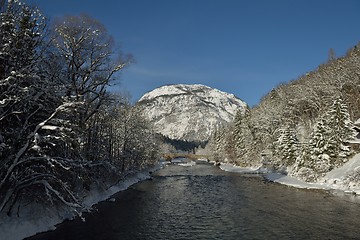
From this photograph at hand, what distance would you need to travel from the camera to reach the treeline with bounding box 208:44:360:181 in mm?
44594

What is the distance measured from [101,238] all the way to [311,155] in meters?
36.8

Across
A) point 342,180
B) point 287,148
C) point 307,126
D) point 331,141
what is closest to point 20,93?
point 342,180

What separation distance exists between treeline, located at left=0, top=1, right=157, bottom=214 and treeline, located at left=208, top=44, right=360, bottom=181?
99.3ft

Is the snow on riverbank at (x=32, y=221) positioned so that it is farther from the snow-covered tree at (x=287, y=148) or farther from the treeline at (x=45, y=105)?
the snow-covered tree at (x=287, y=148)

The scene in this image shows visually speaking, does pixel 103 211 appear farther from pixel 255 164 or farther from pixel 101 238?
pixel 255 164

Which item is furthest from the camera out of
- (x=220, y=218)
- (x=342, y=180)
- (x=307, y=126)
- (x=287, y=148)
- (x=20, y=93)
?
(x=307, y=126)

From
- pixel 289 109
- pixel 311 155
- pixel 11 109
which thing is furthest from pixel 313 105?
pixel 11 109

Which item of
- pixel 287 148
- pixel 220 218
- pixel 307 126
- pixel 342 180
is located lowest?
pixel 220 218

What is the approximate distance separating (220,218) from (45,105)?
14.5 metres

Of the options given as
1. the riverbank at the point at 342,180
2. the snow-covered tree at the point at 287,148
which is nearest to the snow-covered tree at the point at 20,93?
the riverbank at the point at 342,180

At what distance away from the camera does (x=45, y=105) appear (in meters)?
18.4

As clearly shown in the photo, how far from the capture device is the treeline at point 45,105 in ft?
47.2

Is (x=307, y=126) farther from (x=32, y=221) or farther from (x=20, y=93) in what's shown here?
(x=20, y=93)

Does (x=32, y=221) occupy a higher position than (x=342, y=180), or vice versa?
(x=342, y=180)
